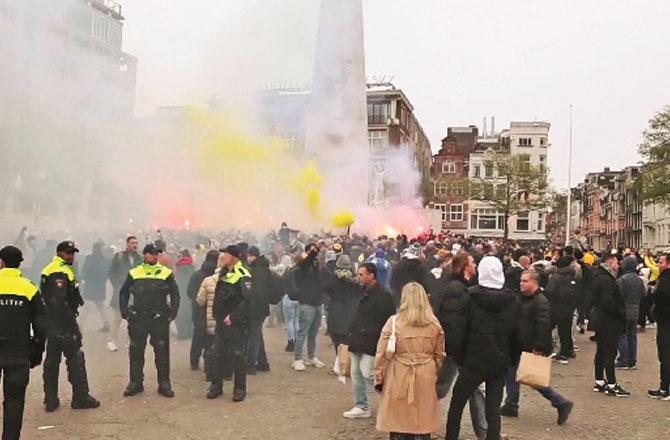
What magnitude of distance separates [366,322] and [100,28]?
13631mm

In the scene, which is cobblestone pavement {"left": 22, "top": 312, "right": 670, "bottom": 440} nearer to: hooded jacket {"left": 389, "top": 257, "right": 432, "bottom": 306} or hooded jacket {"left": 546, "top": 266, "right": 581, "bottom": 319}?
hooded jacket {"left": 546, "top": 266, "right": 581, "bottom": 319}

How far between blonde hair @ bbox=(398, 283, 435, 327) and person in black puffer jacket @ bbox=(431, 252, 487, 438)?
0.98ft

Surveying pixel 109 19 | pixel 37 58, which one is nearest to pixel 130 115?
pixel 109 19

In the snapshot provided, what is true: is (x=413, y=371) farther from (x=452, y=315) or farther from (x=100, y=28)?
(x=100, y=28)

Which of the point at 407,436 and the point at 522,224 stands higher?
the point at 522,224

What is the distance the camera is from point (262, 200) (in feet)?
123

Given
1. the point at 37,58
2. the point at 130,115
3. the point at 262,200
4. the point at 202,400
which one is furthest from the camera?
Answer: the point at 262,200

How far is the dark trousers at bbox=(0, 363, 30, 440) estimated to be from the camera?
5.81 metres

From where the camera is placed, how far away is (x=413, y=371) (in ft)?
19.2

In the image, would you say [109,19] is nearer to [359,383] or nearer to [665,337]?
[359,383]

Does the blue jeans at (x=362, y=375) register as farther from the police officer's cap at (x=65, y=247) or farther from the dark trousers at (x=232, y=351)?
the police officer's cap at (x=65, y=247)

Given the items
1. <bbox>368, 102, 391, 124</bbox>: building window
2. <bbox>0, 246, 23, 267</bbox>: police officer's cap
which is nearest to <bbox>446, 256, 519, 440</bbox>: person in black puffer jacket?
<bbox>0, 246, 23, 267</bbox>: police officer's cap

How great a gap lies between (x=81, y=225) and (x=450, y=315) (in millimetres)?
19713

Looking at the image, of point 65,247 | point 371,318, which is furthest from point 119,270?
point 371,318
